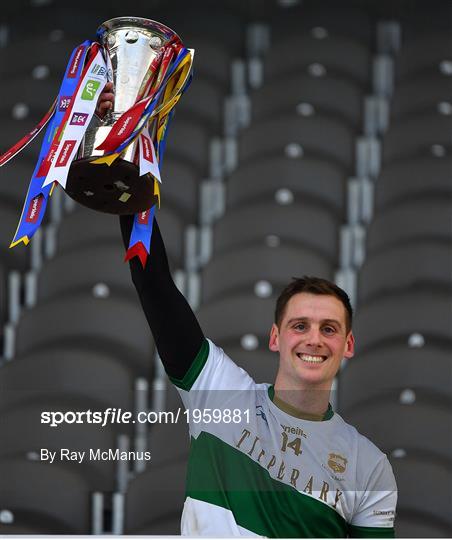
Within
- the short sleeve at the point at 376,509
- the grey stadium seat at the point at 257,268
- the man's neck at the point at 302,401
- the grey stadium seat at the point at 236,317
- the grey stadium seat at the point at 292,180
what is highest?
the grey stadium seat at the point at 292,180

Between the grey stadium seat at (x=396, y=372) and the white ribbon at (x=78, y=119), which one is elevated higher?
the white ribbon at (x=78, y=119)

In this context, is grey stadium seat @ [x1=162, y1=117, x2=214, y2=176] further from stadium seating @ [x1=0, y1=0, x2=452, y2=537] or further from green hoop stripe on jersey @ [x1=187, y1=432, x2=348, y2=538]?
green hoop stripe on jersey @ [x1=187, y1=432, x2=348, y2=538]

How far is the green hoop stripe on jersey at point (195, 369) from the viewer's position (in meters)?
2.12

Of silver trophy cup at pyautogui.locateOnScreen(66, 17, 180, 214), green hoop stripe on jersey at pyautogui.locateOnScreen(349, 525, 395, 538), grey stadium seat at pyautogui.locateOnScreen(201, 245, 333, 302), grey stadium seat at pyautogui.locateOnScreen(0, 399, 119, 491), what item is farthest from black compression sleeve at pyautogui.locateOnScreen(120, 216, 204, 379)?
grey stadium seat at pyautogui.locateOnScreen(201, 245, 333, 302)

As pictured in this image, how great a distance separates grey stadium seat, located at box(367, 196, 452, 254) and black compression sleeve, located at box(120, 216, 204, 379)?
129 centimetres

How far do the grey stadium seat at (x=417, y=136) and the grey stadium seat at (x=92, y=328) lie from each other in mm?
930

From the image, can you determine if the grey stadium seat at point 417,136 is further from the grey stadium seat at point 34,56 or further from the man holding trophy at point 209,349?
the man holding trophy at point 209,349

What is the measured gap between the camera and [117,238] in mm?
3355

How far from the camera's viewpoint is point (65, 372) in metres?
2.94

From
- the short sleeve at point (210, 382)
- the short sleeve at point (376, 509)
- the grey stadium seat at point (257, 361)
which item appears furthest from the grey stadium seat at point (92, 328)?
the short sleeve at point (376, 509)

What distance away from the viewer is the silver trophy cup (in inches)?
72.3

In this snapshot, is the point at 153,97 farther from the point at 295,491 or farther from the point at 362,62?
the point at 362,62

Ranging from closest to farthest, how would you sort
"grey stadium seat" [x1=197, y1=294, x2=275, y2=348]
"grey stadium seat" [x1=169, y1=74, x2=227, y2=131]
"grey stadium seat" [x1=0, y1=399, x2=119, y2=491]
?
1. "grey stadium seat" [x1=0, y1=399, x2=119, y2=491]
2. "grey stadium seat" [x1=197, y1=294, x2=275, y2=348]
3. "grey stadium seat" [x1=169, y1=74, x2=227, y2=131]

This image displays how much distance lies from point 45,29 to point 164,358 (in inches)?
84.4
